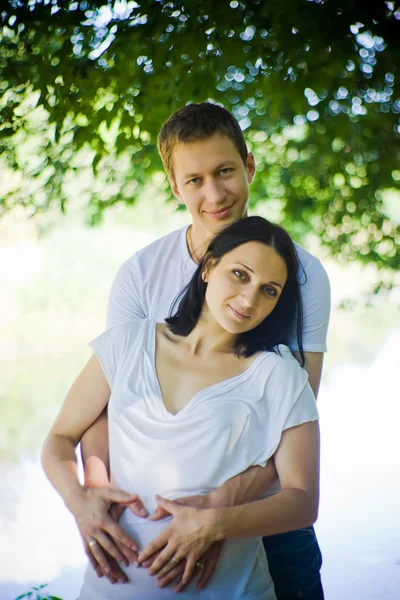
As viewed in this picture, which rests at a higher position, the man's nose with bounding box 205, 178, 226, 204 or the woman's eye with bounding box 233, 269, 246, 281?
the man's nose with bounding box 205, 178, 226, 204

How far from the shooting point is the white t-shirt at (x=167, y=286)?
1.94 m

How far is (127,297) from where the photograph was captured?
81.9 inches

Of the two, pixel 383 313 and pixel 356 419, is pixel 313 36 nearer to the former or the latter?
pixel 356 419

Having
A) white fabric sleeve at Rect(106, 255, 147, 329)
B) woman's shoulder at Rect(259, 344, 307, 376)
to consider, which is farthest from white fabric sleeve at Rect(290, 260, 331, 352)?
white fabric sleeve at Rect(106, 255, 147, 329)

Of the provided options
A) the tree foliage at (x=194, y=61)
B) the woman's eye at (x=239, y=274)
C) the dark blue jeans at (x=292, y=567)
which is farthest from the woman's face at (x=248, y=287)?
the tree foliage at (x=194, y=61)

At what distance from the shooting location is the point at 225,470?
1.57 m

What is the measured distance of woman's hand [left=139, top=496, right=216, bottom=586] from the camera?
150 cm

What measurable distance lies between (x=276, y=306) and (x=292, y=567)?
790 mm

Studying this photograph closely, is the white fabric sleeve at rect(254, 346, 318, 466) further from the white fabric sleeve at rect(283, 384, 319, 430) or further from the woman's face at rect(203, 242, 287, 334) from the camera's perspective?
the woman's face at rect(203, 242, 287, 334)

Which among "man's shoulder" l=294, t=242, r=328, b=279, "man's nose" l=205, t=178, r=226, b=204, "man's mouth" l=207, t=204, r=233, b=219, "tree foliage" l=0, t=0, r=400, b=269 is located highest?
"tree foliage" l=0, t=0, r=400, b=269

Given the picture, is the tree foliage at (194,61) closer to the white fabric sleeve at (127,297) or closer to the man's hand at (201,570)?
the white fabric sleeve at (127,297)

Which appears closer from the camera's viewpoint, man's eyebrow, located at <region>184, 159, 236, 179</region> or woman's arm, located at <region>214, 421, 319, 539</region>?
woman's arm, located at <region>214, 421, 319, 539</region>

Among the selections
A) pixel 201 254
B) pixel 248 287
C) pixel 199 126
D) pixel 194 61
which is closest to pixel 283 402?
pixel 248 287

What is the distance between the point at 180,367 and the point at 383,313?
7.55m
